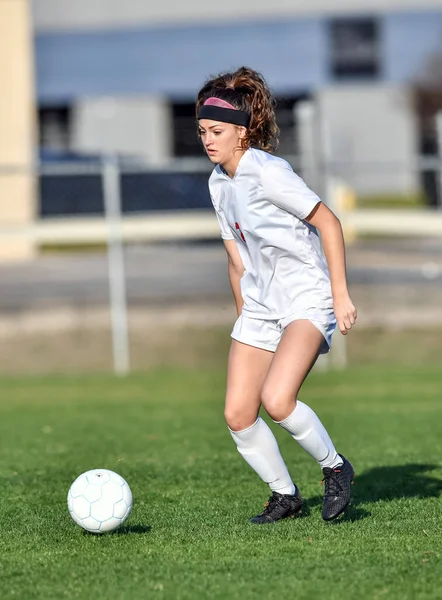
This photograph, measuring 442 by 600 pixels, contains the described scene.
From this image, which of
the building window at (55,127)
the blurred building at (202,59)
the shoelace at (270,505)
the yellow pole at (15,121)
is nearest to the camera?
the shoelace at (270,505)

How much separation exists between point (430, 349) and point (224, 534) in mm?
9357

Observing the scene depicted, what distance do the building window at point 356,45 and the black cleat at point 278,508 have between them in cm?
4201

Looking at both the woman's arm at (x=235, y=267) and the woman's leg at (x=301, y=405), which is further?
the woman's arm at (x=235, y=267)

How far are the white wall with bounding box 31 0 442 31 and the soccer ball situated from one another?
41.4m

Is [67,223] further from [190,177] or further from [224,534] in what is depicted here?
[224,534]

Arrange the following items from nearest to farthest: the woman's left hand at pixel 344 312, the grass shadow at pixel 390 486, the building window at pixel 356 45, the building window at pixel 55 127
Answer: the woman's left hand at pixel 344 312 → the grass shadow at pixel 390 486 → the building window at pixel 356 45 → the building window at pixel 55 127

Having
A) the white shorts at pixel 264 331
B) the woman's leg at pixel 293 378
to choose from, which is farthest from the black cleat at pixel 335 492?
the white shorts at pixel 264 331

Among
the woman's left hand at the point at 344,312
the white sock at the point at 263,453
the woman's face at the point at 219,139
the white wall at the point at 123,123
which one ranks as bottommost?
the white sock at the point at 263,453

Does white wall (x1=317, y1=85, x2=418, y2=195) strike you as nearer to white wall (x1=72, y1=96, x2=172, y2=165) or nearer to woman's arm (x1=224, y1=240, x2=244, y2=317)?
white wall (x1=72, y1=96, x2=172, y2=165)

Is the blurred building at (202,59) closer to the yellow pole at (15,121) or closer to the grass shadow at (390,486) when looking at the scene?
the yellow pole at (15,121)

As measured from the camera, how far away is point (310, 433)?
5.39 meters

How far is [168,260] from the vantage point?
1614 cm

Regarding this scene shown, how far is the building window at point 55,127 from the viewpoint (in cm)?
4631

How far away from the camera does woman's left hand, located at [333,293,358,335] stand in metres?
5.14
